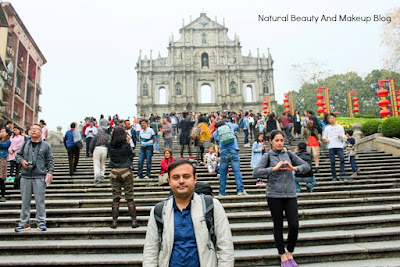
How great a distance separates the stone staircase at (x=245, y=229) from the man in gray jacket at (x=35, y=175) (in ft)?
0.79

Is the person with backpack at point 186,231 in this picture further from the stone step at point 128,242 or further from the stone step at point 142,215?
the stone step at point 142,215

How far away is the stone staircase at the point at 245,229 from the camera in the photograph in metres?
3.77

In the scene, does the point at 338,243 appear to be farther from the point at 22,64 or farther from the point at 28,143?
the point at 22,64

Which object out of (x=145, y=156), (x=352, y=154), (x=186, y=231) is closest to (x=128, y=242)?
(x=186, y=231)

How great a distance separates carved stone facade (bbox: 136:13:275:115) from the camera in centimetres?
4222

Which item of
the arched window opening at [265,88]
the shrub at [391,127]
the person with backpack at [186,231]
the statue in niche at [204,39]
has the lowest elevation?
the person with backpack at [186,231]

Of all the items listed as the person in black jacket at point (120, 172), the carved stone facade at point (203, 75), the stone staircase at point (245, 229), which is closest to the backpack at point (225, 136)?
the stone staircase at point (245, 229)

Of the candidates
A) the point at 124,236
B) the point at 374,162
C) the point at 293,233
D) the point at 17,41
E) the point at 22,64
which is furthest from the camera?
the point at 22,64

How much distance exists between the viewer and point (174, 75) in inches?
1693

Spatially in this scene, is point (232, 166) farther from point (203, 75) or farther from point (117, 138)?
point (203, 75)

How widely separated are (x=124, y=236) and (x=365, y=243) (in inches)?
137

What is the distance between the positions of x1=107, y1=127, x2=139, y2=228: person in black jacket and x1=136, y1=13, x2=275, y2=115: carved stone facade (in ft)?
120

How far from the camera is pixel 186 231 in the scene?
200cm

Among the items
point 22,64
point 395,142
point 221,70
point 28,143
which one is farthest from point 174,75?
point 28,143
